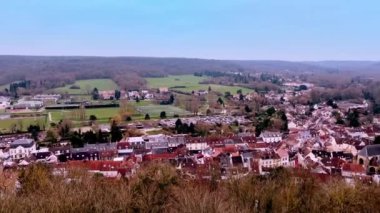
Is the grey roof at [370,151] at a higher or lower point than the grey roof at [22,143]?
higher

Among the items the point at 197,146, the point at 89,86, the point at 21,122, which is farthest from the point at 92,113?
the point at 89,86

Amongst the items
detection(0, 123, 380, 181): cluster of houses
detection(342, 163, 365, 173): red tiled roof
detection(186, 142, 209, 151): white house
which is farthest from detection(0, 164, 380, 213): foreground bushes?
detection(186, 142, 209, 151): white house

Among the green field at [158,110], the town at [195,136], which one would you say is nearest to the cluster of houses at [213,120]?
the town at [195,136]

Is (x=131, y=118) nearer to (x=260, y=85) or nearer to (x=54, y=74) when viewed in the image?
(x=260, y=85)

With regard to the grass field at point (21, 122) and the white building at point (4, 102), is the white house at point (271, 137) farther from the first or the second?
the white building at point (4, 102)

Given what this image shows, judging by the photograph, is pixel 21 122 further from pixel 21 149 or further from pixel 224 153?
pixel 224 153

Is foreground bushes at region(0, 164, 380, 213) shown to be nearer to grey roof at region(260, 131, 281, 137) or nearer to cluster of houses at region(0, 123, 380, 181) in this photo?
cluster of houses at region(0, 123, 380, 181)
